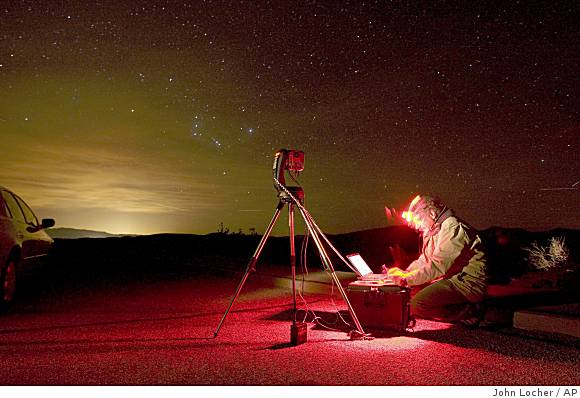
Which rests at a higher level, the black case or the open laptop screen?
the open laptop screen

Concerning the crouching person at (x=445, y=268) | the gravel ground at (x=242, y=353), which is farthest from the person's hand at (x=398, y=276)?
the gravel ground at (x=242, y=353)

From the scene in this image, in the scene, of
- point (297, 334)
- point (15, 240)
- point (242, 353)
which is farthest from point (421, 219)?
point (15, 240)

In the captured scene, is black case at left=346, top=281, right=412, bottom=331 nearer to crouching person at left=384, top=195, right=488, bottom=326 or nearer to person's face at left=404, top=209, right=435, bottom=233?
crouching person at left=384, top=195, right=488, bottom=326

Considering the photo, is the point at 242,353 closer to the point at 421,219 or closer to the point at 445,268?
the point at 445,268

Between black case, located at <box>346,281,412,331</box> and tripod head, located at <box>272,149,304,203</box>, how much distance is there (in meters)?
1.25

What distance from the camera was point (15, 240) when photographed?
7.96 metres

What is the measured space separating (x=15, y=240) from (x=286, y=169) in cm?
420

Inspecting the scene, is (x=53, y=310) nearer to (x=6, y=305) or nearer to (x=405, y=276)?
(x=6, y=305)

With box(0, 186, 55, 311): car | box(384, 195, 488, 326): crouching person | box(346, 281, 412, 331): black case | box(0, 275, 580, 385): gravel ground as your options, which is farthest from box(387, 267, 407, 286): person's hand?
box(0, 186, 55, 311): car

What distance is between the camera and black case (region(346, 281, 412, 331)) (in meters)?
6.18

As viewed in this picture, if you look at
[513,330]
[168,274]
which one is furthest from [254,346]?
[168,274]

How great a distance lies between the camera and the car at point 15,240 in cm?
767

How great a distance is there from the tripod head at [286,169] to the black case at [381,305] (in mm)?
1252
